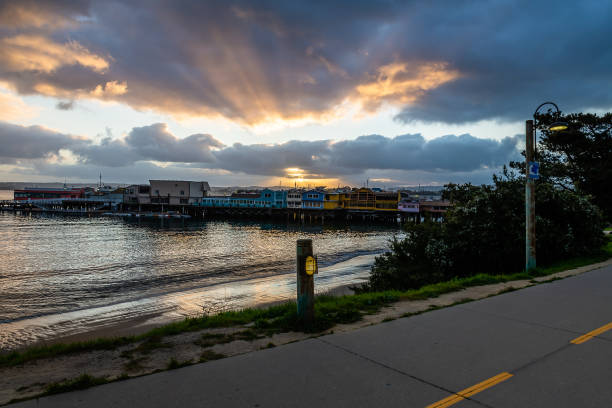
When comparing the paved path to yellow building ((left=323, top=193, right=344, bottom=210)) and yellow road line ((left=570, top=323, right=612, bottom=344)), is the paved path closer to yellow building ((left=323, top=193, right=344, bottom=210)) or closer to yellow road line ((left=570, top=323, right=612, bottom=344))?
yellow road line ((left=570, top=323, right=612, bottom=344))

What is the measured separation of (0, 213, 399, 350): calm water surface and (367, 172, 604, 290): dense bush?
5391 millimetres

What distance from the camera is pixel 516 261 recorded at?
45.0 feet

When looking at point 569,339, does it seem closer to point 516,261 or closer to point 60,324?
point 516,261

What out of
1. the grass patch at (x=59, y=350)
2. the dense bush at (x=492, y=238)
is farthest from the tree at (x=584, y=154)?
the grass patch at (x=59, y=350)

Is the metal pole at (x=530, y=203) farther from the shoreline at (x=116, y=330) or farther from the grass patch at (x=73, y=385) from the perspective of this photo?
the shoreline at (x=116, y=330)

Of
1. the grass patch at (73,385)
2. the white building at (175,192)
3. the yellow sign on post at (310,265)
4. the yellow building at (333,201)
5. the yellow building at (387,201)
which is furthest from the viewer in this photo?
the white building at (175,192)

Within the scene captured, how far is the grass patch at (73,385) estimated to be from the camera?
3824 millimetres

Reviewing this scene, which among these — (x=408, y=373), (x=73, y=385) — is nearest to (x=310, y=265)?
(x=408, y=373)

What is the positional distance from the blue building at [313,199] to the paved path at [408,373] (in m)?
94.4

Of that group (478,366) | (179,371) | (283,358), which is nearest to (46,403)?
(179,371)

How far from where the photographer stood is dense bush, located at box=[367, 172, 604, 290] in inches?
534

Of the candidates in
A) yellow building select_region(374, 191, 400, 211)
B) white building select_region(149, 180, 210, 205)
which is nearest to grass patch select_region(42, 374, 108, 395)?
yellow building select_region(374, 191, 400, 211)

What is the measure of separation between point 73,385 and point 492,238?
1389 cm

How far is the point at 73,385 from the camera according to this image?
3.88 m
